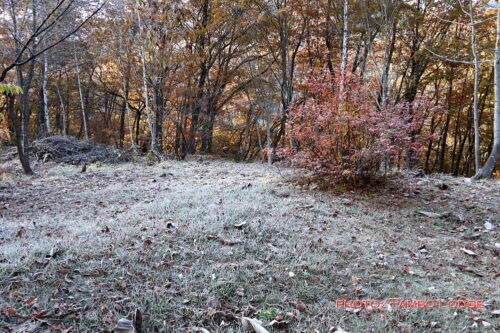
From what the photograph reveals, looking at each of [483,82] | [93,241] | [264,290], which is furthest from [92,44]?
[483,82]

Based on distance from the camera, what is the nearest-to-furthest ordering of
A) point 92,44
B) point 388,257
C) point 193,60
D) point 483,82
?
point 388,257
point 193,60
point 483,82
point 92,44

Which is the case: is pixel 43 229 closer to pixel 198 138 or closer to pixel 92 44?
pixel 198 138

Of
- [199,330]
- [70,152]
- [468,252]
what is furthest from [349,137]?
[70,152]

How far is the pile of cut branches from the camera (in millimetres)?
9414

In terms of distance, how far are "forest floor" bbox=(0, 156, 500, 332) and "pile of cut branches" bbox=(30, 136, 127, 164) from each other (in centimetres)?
466

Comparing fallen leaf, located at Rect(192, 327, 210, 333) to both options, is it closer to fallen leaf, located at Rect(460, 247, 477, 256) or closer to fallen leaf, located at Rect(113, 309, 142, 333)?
fallen leaf, located at Rect(113, 309, 142, 333)

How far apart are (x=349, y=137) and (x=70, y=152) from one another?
356 inches

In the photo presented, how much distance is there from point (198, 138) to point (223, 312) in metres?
11.2

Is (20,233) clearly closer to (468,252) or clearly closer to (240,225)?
(240,225)

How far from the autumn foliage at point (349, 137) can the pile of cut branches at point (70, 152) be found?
265 inches

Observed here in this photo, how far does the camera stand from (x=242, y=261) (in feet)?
8.54

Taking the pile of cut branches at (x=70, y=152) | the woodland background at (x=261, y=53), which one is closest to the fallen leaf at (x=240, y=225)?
the woodland background at (x=261, y=53)

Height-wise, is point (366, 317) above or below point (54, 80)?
below

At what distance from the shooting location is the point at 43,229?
3.32 meters
